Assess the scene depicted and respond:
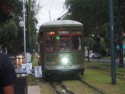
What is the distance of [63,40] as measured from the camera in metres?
25.2

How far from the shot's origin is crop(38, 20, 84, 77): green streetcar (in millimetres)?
25188

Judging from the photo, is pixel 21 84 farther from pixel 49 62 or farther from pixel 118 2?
pixel 118 2

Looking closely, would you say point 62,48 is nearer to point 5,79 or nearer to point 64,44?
point 64,44

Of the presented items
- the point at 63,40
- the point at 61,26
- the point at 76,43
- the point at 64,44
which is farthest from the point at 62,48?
the point at 61,26

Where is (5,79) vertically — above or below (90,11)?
below

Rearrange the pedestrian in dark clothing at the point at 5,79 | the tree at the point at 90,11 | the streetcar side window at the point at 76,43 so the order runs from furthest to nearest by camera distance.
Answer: the tree at the point at 90,11 → the streetcar side window at the point at 76,43 → the pedestrian in dark clothing at the point at 5,79

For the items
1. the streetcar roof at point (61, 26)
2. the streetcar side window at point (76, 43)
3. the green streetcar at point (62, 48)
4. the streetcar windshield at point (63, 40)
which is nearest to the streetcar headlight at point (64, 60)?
the green streetcar at point (62, 48)

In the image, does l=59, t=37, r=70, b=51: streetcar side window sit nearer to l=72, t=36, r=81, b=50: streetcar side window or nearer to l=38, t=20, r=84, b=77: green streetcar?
l=38, t=20, r=84, b=77: green streetcar

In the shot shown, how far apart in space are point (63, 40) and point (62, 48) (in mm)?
465

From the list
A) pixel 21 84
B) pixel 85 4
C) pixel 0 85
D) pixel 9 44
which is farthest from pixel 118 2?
pixel 0 85

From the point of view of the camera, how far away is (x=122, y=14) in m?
41.8

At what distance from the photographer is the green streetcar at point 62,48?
2519cm

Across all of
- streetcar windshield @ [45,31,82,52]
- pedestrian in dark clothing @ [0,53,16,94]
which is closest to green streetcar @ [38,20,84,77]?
streetcar windshield @ [45,31,82,52]

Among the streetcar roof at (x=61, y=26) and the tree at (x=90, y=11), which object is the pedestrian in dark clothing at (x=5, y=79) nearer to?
the streetcar roof at (x=61, y=26)
